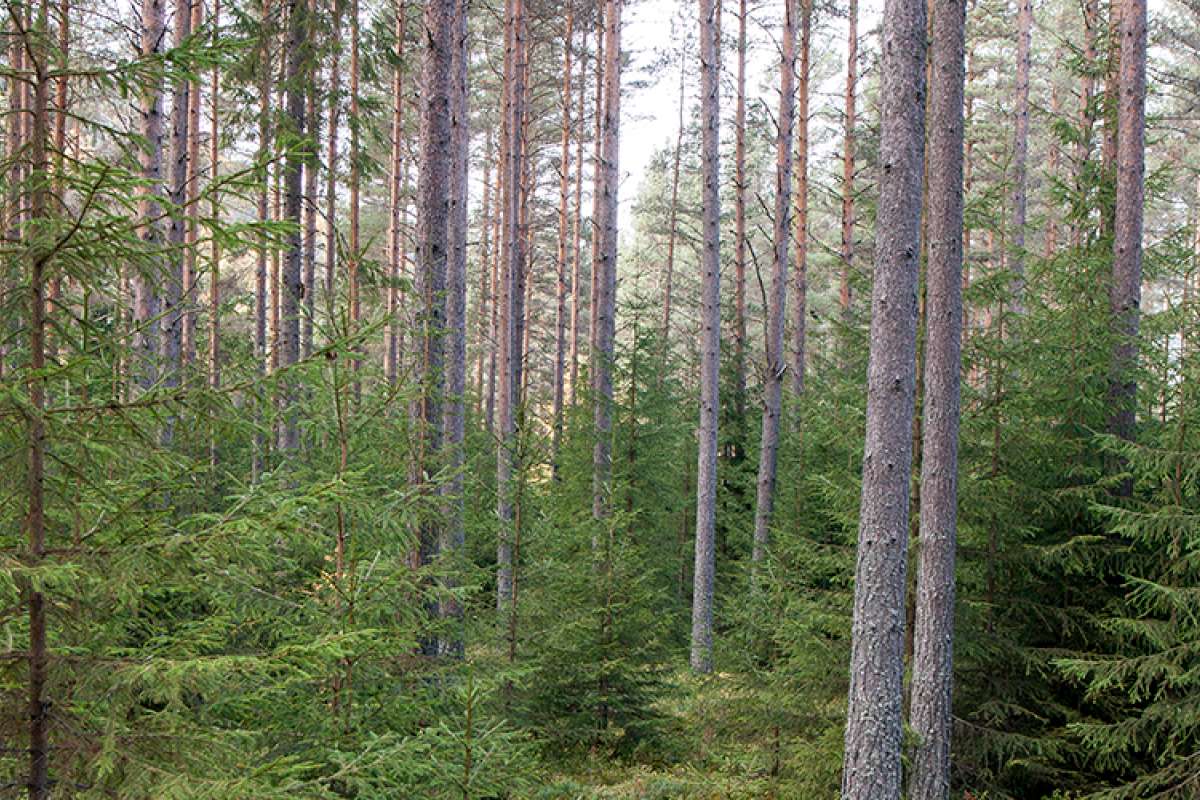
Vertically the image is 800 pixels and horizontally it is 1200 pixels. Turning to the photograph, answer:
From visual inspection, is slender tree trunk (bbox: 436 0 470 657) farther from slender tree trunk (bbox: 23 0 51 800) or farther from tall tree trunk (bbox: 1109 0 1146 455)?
tall tree trunk (bbox: 1109 0 1146 455)

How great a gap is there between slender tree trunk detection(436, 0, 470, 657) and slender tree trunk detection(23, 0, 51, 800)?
2.40 m

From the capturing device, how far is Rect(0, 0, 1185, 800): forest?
281cm

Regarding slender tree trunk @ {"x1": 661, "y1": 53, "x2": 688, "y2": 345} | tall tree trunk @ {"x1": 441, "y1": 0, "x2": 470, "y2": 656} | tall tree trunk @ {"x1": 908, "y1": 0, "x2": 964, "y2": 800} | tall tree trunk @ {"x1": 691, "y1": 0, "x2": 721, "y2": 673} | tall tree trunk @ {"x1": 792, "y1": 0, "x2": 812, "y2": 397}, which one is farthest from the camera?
slender tree trunk @ {"x1": 661, "y1": 53, "x2": 688, "y2": 345}

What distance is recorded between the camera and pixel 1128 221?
8930 millimetres

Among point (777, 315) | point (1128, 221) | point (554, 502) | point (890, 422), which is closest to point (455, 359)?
point (890, 422)

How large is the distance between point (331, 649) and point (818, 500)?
10130 millimetres

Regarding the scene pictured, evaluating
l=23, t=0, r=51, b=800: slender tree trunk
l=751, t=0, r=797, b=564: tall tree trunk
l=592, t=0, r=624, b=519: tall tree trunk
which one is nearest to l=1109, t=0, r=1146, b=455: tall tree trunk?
l=751, t=0, r=797, b=564: tall tree trunk

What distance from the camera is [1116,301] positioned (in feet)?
29.1

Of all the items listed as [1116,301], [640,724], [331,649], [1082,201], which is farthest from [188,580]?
[1082,201]

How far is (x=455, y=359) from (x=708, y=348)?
492cm

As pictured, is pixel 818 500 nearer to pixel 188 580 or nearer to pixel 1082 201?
pixel 1082 201

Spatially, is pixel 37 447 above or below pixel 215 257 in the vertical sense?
below

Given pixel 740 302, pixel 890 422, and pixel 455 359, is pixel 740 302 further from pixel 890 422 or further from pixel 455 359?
pixel 890 422

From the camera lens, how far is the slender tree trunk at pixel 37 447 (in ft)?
8.77
